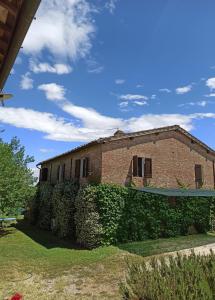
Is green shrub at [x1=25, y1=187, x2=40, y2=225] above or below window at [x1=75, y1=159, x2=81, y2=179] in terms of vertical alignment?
below

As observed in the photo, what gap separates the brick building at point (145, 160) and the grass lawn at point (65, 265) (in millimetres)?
4814

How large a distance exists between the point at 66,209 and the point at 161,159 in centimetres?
859

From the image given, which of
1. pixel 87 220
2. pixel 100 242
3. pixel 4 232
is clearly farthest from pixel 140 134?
pixel 4 232

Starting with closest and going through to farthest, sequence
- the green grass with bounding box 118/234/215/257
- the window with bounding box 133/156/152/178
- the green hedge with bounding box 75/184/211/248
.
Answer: the green grass with bounding box 118/234/215/257
the green hedge with bounding box 75/184/211/248
the window with bounding box 133/156/152/178

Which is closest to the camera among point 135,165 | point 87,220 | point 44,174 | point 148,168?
point 87,220

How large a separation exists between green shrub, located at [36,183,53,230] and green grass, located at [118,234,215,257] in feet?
34.6

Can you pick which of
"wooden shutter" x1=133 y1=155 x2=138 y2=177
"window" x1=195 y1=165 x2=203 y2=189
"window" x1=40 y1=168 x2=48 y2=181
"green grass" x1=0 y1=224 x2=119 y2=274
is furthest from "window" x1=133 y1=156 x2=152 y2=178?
"window" x1=40 y1=168 x2=48 y2=181

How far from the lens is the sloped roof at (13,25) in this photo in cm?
248

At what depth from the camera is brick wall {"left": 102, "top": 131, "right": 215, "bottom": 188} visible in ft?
65.0

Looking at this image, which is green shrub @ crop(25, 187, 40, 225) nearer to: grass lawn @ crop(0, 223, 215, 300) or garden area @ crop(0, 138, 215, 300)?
garden area @ crop(0, 138, 215, 300)

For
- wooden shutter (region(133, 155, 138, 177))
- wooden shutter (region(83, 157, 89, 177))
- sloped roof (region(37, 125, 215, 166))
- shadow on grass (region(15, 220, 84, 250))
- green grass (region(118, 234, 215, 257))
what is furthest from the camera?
wooden shutter (region(83, 157, 89, 177))

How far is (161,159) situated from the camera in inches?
888

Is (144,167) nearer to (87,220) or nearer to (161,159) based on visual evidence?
(161,159)

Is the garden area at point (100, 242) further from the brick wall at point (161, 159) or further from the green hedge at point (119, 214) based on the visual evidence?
the brick wall at point (161, 159)
